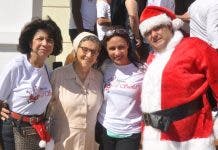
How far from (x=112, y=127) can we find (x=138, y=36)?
3.62 ft

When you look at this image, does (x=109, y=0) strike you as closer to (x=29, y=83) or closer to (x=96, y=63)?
Answer: (x=96, y=63)

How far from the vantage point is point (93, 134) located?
13.3 feet

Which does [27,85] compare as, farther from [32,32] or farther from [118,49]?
[118,49]

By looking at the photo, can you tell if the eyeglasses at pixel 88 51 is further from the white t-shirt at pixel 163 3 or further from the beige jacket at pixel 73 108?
the white t-shirt at pixel 163 3

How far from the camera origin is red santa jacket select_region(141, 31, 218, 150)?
3453mm

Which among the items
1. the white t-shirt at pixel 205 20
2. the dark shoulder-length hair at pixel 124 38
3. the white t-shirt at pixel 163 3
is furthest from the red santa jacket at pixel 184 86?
the white t-shirt at pixel 163 3

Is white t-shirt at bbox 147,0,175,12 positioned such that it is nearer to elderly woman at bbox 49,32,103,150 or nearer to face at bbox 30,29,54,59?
elderly woman at bbox 49,32,103,150

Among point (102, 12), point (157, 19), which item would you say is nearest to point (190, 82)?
point (157, 19)

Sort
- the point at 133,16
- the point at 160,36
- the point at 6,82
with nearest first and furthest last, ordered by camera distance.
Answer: the point at 160,36
the point at 6,82
the point at 133,16

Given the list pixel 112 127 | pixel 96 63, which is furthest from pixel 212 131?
pixel 96 63

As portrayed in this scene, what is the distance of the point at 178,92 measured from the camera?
349 centimetres

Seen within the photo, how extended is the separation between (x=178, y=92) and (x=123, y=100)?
566 mm

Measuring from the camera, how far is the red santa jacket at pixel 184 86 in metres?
3.45

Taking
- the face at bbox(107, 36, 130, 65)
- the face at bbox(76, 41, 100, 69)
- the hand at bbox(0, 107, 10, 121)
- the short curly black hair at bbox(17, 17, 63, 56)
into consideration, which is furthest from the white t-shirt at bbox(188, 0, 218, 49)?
the hand at bbox(0, 107, 10, 121)
